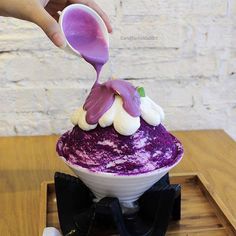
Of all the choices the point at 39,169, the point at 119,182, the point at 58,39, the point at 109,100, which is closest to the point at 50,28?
the point at 58,39

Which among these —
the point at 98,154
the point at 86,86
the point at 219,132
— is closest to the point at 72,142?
the point at 98,154

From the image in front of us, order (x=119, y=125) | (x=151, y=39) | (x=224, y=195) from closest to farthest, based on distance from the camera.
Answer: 1. (x=119, y=125)
2. (x=224, y=195)
3. (x=151, y=39)

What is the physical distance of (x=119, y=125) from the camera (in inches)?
23.4

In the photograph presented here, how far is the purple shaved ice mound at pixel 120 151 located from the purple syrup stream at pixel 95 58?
0.03 meters

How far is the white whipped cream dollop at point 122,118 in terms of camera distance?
23.3 inches

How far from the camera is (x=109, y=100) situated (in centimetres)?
61

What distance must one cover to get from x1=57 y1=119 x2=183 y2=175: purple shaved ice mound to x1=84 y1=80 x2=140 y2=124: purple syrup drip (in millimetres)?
21

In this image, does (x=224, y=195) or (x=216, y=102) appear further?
(x=216, y=102)

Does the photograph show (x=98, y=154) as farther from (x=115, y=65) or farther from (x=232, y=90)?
(x=232, y=90)

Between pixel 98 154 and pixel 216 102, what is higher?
pixel 98 154

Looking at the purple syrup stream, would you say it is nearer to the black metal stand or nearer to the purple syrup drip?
the purple syrup drip

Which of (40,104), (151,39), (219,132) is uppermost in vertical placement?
(151,39)

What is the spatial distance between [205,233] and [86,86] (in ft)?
1.74

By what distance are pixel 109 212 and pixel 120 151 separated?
0.29 feet
